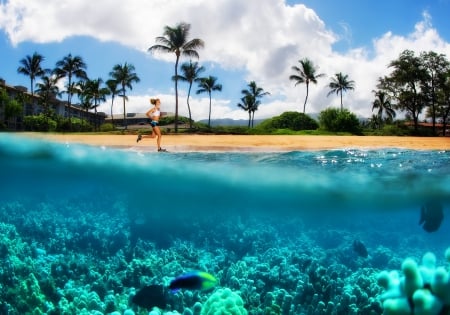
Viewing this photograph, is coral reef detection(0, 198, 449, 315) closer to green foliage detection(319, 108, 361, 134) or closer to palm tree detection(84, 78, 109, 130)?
green foliage detection(319, 108, 361, 134)

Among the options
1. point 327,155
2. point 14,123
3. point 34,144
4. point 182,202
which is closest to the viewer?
point 327,155

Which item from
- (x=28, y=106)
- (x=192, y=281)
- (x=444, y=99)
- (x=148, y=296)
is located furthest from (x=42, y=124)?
(x=192, y=281)

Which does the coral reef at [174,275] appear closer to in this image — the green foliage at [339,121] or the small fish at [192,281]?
the small fish at [192,281]

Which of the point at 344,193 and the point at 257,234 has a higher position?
the point at 344,193

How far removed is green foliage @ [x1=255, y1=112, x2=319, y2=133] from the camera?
53375mm

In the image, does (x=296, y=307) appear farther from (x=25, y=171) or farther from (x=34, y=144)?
(x=25, y=171)

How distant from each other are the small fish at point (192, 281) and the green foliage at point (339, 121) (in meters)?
40.5

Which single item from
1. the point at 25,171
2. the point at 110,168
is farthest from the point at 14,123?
the point at 110,168

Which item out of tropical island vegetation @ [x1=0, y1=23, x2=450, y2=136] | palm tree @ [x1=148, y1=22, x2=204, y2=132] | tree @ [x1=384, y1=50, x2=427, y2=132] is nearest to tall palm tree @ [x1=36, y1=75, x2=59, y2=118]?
tropical island vegetation @ [x1=0, y1=23, x2=450, y2=136]

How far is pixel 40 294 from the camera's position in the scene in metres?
8.73

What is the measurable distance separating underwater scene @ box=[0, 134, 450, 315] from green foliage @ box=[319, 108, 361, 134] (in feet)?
58.5

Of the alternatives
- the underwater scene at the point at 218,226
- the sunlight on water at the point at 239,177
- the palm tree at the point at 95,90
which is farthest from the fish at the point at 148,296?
the palm tree at the point at 95,90

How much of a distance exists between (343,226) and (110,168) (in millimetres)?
15029

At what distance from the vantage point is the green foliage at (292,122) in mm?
53375
